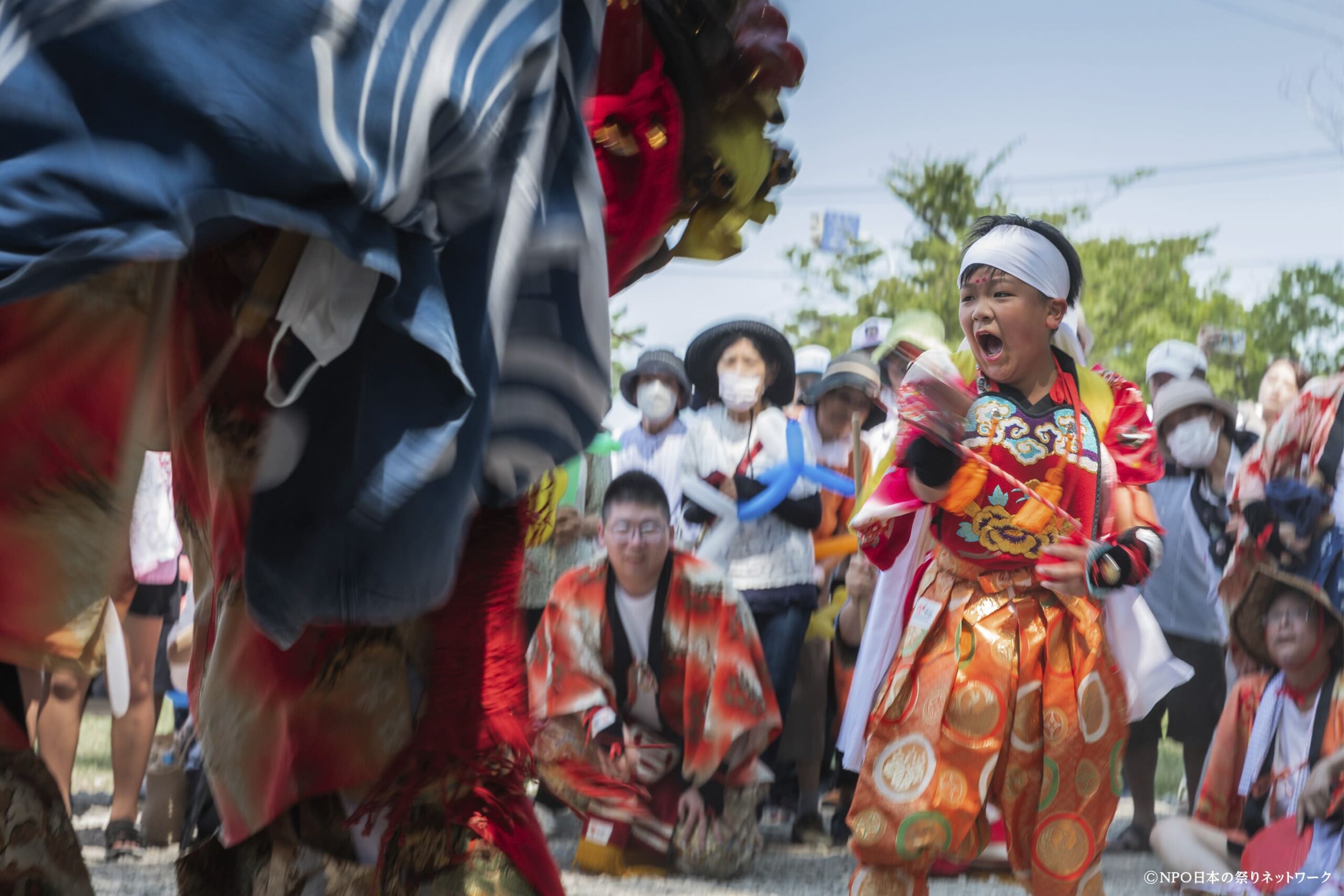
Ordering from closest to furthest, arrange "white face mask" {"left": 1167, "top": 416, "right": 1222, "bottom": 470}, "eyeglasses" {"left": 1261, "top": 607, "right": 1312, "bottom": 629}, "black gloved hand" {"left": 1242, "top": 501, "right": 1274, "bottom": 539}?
1. "eyeglasses" {"left": 1261, "top": 607, "right": 1312, "bottom": 629}
2. "black gloved hand" {"left": 1242, "top": 501, "right": 1274, "bottom": 539}
3. "white face mask" {"left": 1167, "top": 416, "right": 1222, "bottom": 470}

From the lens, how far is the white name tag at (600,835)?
398 centimetres

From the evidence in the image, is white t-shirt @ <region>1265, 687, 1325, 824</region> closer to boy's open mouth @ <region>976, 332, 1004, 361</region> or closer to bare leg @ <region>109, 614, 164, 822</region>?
boy's open mouth @ <region>976, 332, 1004, 361</region>

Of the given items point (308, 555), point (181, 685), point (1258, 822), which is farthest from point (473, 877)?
point (181, 685)

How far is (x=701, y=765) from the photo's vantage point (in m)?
4.15

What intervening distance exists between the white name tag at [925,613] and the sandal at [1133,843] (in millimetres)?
2086

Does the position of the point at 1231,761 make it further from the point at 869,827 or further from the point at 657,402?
the point at 657,402

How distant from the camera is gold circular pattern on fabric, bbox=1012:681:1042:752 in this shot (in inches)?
111

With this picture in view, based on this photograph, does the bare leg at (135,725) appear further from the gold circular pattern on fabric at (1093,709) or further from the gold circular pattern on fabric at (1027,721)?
the gold circular pattern on fabric at (1093,709)

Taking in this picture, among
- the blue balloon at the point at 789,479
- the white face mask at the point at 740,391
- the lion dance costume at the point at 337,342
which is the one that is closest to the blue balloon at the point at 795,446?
the blue balloon at the point at 789,479

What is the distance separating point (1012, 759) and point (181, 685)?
3.07 metres

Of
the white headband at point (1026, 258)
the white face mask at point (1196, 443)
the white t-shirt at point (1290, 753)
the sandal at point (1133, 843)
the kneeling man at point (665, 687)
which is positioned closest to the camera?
the white headband at point (1026, 258)

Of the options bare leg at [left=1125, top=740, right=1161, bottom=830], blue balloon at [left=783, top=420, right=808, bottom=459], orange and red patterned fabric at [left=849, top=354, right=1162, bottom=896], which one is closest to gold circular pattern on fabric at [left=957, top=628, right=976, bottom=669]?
orange and red patterned fabric at [left=849, top=354, right=1162, bottom=896]

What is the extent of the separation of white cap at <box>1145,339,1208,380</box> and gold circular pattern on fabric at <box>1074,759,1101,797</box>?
268 cm

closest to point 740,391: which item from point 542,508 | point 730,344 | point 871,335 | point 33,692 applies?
point 730,344
